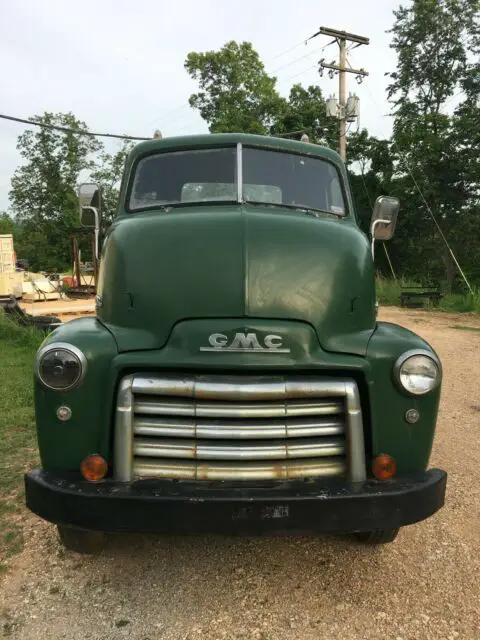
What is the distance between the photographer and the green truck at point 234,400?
2.31m

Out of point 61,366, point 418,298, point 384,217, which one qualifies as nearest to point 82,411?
point 61,366

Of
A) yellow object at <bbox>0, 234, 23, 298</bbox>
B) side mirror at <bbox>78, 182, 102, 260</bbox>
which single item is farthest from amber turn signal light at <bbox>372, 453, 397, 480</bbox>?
yellow object at <bbox>0, 234, 23, 298</bbox>

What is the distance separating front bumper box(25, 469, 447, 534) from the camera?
7.40ft

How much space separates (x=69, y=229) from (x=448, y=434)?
43087 millimetres

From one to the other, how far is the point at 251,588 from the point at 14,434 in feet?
10.1

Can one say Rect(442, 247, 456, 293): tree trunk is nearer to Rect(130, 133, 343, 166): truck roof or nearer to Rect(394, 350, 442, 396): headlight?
Rect(130, 133, 343, 166): truck roof

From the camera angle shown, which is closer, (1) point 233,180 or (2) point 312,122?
(1) point 233,180

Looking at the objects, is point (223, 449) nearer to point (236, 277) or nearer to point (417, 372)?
point (236, 277)

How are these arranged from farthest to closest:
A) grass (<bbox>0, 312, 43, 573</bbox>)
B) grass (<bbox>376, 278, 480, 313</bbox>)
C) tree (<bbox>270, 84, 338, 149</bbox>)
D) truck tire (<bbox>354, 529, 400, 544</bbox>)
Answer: tree (<bbox>270, 84, 338, 149</bbox>) → grass (<bbox>376, 278, 480, 313</bbox>) → grass (<bbox>0, 312, 43, 573</bbox>) → truck tire (<bbox>354, 529, 400, 544</bbox>)

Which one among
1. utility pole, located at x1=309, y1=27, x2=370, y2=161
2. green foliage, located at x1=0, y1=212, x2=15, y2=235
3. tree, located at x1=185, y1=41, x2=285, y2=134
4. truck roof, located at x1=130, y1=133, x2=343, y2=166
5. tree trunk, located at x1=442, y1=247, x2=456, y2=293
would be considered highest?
tree, located at x1=185, y1=41, x2=285, y2=134

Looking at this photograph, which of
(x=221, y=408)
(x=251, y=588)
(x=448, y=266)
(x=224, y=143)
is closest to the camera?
(x=221, y=408)

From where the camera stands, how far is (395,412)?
8.39 feet

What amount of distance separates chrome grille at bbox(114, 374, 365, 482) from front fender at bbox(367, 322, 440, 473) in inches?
4.9

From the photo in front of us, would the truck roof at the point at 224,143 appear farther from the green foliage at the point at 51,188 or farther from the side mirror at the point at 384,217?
the green foliage at the point at 51,188
